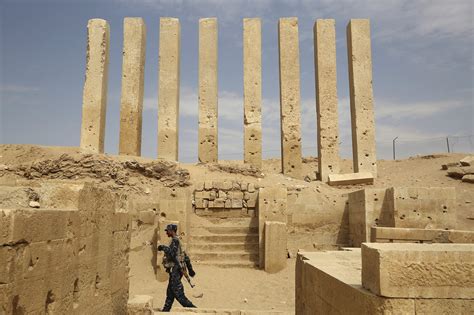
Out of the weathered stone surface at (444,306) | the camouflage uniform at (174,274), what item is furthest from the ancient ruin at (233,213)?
the camouflage uniform at (174,274)

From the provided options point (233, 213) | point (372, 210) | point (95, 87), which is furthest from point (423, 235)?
point (95, 87)

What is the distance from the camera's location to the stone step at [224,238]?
36.8ft

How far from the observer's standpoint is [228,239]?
11.4 m

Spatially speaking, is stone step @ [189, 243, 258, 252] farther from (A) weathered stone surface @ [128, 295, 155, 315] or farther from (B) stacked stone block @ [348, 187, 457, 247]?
(A) weathered stone surface @ [128, 295, 155, 315]

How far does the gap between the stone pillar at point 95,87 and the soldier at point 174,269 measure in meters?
9.81

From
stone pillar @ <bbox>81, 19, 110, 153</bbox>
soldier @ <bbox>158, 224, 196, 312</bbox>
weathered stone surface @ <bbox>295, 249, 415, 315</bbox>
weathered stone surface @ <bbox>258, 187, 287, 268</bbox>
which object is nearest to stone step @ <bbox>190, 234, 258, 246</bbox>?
weathered stone surface @ <bbox>258, 187, 287, 268</bbox>

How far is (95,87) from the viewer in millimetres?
15984

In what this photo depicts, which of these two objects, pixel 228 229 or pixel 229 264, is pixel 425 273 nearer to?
pixel 229 264

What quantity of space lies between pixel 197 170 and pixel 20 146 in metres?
7.76

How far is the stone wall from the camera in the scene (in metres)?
2.62

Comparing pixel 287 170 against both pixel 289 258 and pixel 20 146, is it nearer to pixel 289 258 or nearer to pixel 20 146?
pixel 289 258

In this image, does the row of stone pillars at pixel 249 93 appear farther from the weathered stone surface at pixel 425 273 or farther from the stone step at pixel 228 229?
the weathered stone surface at pixel 425 273

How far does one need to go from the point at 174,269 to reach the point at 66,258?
3630 mm

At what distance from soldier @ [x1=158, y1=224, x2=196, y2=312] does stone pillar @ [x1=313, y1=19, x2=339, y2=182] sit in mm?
9873
